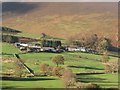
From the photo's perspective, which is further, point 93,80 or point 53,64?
point 53,64

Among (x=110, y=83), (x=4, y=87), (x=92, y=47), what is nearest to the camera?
(x=4, y=87)

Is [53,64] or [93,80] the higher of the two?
[53,64]

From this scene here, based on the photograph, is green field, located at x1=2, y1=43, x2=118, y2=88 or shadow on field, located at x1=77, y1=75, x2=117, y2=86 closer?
green field, located at x1=2, y1=43, x2=118, y2=88

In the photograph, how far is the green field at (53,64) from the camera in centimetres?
7600

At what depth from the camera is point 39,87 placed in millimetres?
72188

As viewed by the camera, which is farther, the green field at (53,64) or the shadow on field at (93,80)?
the shadow on field at (93,80)

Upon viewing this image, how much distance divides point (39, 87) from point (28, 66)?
30.8 meters

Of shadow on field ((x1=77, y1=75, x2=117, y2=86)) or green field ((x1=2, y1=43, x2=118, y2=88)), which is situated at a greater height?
green field ((x1=2, y1=43, x2=118, y2=88))

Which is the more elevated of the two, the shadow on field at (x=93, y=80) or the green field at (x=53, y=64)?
the green field at (x=53, y=64)

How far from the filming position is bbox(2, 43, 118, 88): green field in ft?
249

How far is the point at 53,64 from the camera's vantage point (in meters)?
106

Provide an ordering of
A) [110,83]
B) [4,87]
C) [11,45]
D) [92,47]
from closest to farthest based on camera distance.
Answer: [4,87]
[110,83]
[11,45]
[92,47]

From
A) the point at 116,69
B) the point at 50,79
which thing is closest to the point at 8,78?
the point at 50,79

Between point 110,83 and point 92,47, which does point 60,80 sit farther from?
point 92,47
